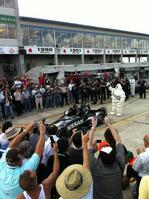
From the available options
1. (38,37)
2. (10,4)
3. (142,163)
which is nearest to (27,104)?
(142,163)

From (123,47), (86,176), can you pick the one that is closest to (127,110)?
(86,176)

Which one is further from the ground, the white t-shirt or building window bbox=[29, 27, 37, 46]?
building window bbox=[29, 27, 37, 46]

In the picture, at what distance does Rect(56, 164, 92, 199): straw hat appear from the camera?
2943 mm

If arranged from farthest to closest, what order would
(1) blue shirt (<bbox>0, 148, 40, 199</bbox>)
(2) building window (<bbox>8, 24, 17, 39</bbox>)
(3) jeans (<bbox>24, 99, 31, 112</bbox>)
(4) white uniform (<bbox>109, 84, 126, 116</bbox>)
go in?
(2) building window (<bbox>8, 24, 17, 39</bbox>)
(3) jeans (<bbox>24, 99, 31, 112</bbox>)
(4) white uniform (<bbox>109, 84, 126, 116</bbox>)
(1) blue shirt (<bbox>0, 148, 40, 199</bbox>)

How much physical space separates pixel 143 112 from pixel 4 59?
81.0 ft

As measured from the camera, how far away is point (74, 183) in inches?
115

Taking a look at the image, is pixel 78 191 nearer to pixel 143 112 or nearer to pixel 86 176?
pixel 86 176

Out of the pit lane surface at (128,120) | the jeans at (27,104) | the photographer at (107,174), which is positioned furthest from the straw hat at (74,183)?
→ the jeans at (27,104)

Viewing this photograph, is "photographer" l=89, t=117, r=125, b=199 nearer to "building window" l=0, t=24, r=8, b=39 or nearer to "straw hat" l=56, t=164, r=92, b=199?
"straw hat" l=56, t=164, r=92, b=199

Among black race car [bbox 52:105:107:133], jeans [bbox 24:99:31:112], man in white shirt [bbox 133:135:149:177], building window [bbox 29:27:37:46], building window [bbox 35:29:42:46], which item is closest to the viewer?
man in white shirt [bbox 133:135:149:177]

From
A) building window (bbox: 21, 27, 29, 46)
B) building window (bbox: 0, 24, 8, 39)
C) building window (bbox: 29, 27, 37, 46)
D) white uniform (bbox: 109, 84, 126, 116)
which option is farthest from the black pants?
building window (bbox: 29, 27, 37, 46)

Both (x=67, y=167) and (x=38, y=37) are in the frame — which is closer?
(x=67, y=167)

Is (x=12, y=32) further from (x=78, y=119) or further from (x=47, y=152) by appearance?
(x=47, y=152)

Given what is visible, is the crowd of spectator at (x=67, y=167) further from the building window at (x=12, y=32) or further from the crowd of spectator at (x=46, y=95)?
the building window at (x=12, y=32)
